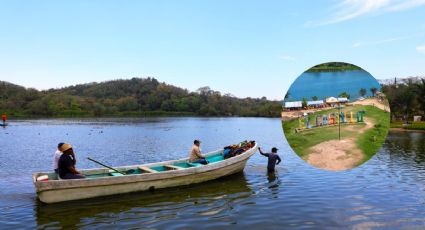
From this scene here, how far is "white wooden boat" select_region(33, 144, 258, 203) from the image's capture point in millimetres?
13367

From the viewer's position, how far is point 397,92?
67938 millimetres

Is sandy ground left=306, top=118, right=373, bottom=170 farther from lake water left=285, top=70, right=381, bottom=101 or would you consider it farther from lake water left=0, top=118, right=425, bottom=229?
lake water left=0, top=118, right=425, bottom=229

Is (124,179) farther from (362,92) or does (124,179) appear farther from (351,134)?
(362,92)

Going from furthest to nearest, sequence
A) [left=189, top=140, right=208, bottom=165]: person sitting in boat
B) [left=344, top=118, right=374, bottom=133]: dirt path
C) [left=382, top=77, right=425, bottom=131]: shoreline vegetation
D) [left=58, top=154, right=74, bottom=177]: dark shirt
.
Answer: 1. [left=382, top=77, right=425, bottom=131]: shoreline vegetation
2. [left=189, top=140, right=208, bottom=165]: person sitting in boat
3. [left=58, top=154, right=74, bottom=177]: dark shirt
4. [left=344, top=118, right=374, bottom=133]: dirt path

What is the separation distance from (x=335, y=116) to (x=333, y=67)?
2.20ft

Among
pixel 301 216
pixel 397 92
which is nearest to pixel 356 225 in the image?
pixel 301 216

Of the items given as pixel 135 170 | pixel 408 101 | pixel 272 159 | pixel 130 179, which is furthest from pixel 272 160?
pixel 408 101

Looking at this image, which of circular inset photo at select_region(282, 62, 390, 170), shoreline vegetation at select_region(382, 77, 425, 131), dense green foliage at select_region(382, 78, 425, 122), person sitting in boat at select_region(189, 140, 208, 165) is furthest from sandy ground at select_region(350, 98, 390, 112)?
dense green foliage at select_region(382, 78, 425, 122)

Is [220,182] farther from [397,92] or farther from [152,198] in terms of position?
[397,92]

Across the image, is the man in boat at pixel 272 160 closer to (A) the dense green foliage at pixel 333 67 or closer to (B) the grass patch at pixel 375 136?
(B) the grass patch at pixel 375 136

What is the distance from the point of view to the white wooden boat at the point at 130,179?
1337 centimetres

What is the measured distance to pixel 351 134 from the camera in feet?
16.8

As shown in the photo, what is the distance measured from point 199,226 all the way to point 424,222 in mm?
6672

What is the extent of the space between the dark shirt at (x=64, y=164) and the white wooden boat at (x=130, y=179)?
23.2 inches
